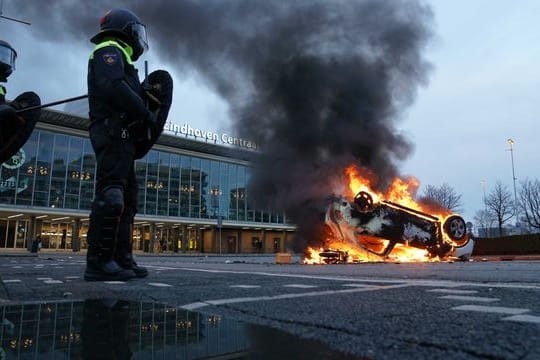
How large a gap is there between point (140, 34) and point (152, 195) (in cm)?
4290

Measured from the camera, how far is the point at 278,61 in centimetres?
1783

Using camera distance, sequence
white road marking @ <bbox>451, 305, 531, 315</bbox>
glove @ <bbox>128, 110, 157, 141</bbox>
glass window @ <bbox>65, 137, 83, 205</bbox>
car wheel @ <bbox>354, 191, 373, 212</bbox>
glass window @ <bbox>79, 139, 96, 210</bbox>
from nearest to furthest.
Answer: white road marking @ <bbox>451, 305, 531, 315</bbox>
glove @ <bbox>128, 110, 157, 141</bbox>
car wheel @ <bbox>354, 191, 373, 212</bbox>
glass window @ <bbox>65, 137, 83, 205</bbox>
glass window @ <bbox>79, 139, 96, 210</bbox>

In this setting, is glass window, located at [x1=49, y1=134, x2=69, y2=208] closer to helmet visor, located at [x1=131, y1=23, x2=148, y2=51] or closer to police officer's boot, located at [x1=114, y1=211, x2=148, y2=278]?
police officer's boot, located at [x1=114, y1=211, x2=148, y2=278]

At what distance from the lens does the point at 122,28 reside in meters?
5.39

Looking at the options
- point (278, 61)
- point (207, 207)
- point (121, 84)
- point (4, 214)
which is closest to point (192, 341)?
point (121, 84)

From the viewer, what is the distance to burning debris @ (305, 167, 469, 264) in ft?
54.5

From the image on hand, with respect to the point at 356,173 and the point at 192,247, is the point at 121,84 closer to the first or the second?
the point at 356,173

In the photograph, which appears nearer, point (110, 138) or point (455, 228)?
point (110, 138)

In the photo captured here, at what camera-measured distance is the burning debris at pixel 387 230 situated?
655 inches

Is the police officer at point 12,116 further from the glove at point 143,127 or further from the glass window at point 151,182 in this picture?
the glass window at point 151,182

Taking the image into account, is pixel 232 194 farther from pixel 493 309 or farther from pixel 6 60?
pixel 493 309

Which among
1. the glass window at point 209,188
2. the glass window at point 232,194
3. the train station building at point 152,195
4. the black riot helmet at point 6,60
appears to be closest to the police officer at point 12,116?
the black riot helmet at point 6,60

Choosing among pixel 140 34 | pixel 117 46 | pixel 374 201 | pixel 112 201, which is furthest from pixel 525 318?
pixel 374 201

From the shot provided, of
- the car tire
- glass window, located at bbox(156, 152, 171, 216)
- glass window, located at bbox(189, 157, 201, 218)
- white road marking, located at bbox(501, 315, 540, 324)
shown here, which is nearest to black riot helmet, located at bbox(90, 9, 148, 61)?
white road marking, located at bbox(501, 315, 540, 324)
